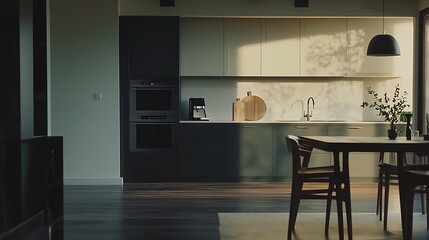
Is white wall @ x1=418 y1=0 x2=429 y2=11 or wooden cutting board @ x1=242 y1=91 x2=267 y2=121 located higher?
white wall @ x1=418 y1=0 x2=429 y2=11

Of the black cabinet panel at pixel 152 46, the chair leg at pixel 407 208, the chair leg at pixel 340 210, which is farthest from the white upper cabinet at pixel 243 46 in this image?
the chair leg at pixel 407 208

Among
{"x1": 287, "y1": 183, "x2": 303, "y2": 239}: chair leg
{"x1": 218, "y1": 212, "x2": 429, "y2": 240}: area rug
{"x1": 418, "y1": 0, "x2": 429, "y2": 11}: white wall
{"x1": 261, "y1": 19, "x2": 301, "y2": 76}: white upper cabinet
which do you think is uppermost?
{"x1": 418, "y1": 0, "x2": 429, "y2": 11}: white wall

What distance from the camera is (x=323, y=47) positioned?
7863mm

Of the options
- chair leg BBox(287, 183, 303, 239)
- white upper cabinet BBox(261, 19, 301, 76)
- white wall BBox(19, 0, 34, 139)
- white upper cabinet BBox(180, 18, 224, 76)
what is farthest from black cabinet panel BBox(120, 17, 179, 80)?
chair leg BBox(287, 183, 303, 239)

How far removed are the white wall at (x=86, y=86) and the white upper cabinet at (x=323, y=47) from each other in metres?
2.68

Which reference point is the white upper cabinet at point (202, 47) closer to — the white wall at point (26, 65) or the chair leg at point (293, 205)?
the white wall at point (26, 65)

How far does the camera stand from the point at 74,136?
7328mm

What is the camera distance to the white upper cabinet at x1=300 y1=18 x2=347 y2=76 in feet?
25.7

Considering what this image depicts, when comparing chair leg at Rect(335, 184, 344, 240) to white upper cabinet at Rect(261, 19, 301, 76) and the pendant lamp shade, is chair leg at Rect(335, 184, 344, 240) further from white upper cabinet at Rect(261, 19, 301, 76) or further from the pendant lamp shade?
white upper cabinet at Rect(261, 19, 301, 76)

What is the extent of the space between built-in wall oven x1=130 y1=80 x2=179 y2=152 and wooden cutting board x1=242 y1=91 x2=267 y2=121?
3.61 ft

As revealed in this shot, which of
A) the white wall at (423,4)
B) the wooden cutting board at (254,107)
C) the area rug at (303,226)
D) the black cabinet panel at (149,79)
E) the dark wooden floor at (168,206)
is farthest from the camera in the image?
the wooden cutting board at (254,107)

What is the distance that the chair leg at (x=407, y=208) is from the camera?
380cm

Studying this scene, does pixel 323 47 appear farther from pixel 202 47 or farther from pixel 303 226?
pixel 303 226

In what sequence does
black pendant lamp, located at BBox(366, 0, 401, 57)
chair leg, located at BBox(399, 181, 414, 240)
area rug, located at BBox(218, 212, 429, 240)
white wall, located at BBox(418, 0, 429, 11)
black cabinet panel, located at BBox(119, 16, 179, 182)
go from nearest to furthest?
chair leg, located at BBox(399, 181, 414, 240), area rug, located at BBox(218, 212, 429, 240), black pendant lamp, located at BBox(366, 0, 401, 57), white wall, located at BBox(418, 0, 429, 11), black cabinet panel, located at BBox(119, 16, 179, 182)
